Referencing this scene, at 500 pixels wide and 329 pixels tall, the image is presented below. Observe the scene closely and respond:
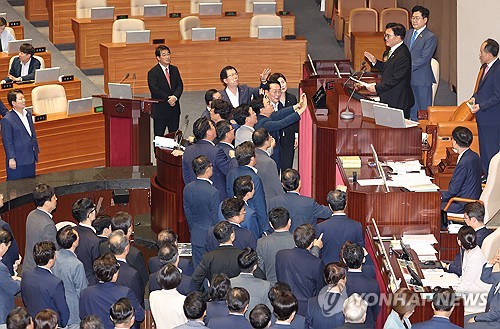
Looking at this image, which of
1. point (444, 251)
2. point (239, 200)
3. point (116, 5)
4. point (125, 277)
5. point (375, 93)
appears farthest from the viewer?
point (116, 5)

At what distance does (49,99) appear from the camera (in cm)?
1296

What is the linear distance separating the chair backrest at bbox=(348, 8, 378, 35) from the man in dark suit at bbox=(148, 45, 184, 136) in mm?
4512

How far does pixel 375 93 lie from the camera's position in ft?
36.1

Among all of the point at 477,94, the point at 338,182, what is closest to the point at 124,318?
the point at 338,182

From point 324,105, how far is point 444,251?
1988 millimetres

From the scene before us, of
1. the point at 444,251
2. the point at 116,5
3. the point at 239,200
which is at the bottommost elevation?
the point at 444,251

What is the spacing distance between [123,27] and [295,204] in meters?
7.71

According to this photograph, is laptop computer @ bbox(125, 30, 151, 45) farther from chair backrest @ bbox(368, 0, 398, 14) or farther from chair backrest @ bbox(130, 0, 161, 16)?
chair backrest @ bbox(368, 0, 398, 14)

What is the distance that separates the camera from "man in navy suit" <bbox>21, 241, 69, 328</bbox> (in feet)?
24.1

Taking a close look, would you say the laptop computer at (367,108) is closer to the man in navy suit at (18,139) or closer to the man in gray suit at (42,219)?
the man in gray suit at (42,219)

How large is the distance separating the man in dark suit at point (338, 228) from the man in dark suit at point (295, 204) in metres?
0.31

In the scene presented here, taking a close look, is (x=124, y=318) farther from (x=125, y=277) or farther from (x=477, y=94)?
(x=477, y=94)

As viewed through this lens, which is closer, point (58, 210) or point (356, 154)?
point (356, 154)

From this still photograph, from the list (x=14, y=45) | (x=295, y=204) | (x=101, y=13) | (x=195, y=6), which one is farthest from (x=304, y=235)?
(x=195, y=6)
